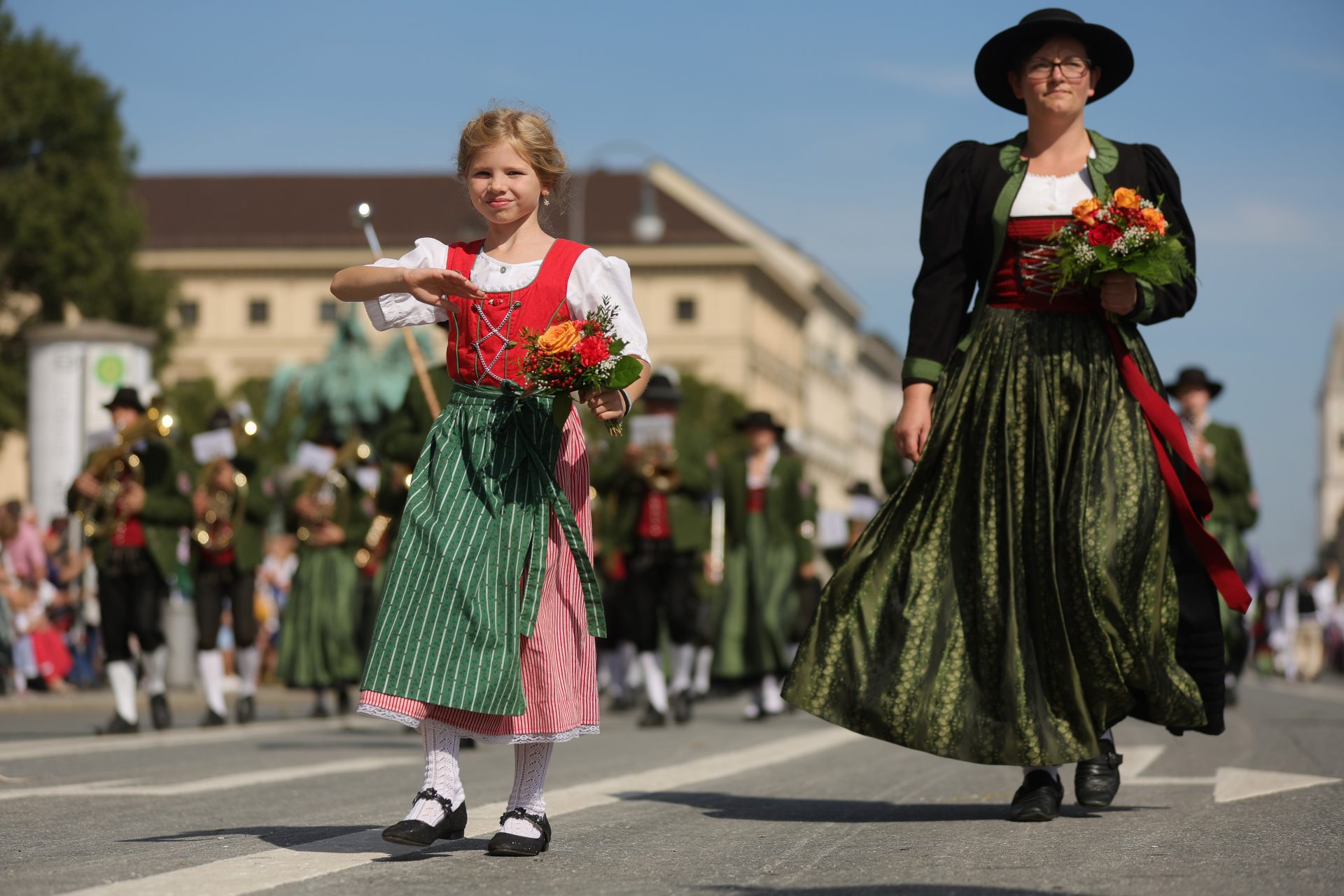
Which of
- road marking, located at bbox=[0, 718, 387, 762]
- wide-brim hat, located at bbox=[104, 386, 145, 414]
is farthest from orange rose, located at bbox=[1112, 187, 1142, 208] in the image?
wide-brim hat, located at bbox=[104, 386, 145, 414]

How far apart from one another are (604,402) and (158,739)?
292 inches

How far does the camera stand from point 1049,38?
24.1ft

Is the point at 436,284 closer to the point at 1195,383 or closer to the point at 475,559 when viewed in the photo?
the point at 475,559

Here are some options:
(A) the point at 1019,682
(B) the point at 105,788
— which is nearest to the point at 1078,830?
(A) the point at 1019,682

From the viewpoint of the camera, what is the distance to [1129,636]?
6.88 meters

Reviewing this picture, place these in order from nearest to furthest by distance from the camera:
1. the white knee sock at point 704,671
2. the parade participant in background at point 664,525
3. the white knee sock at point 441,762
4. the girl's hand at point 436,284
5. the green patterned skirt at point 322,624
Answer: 1. the girl's hand at point 436,284
2. the white knee sock at point 441,762
3. the parade participant in background at point 664,525
4. the green patterned skirt at point 322,624
5. the white knee sock at point 704,671

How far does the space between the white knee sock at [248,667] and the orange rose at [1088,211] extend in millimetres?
9725

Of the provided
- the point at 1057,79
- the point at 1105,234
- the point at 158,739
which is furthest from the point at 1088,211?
the point at 158,739

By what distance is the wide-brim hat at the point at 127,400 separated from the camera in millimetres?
14047

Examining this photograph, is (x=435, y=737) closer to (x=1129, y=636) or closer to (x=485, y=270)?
(x=485, y=270)

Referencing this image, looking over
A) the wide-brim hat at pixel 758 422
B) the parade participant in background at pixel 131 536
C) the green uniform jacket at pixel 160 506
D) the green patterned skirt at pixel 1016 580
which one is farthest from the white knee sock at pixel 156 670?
the green patterned skirt at pixel 1016 580

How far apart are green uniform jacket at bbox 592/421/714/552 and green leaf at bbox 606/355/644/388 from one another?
31.9ft

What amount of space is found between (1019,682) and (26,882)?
299 cm

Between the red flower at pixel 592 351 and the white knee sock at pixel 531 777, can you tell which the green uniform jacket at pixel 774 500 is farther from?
the red flower at pixel 592 351
